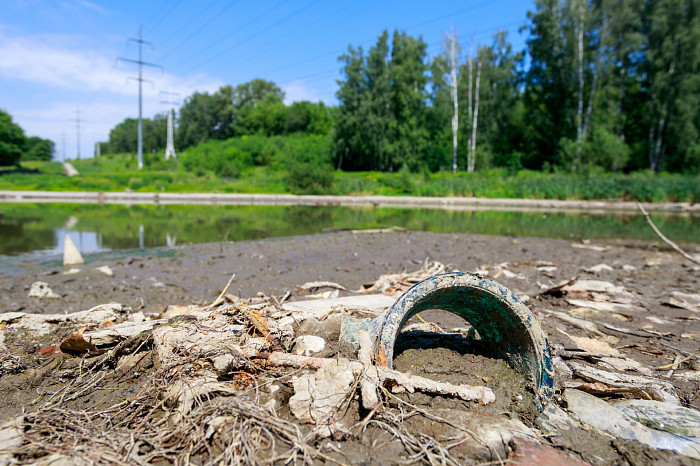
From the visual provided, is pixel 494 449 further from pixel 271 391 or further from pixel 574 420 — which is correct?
pixel 271 391

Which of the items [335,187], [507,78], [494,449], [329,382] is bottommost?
[494,449]

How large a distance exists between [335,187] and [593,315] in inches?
1212

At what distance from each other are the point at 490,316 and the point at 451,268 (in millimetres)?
4843

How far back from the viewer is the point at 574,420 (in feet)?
8.96

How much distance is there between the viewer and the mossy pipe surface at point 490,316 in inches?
110

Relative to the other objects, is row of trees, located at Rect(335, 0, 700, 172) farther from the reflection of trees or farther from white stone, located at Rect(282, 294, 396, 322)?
white stone, located at Rect(282, 294, 396, 322)

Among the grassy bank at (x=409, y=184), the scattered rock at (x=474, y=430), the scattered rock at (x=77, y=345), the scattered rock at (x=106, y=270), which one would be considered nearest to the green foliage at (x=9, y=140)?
the grassy bank at (x=409, y=184)

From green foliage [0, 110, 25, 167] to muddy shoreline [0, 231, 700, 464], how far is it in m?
56.5

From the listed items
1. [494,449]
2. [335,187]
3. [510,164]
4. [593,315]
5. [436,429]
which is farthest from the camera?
[510,164]

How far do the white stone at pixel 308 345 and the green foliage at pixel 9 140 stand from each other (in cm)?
6381

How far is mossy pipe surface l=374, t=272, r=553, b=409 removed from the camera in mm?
2801

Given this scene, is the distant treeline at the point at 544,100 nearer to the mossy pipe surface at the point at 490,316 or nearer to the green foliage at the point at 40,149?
the mossy pipe surface at the point at 490,316

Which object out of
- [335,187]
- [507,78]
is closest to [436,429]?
[335,187]

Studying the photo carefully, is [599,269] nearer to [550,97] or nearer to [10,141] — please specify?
[550,97]
